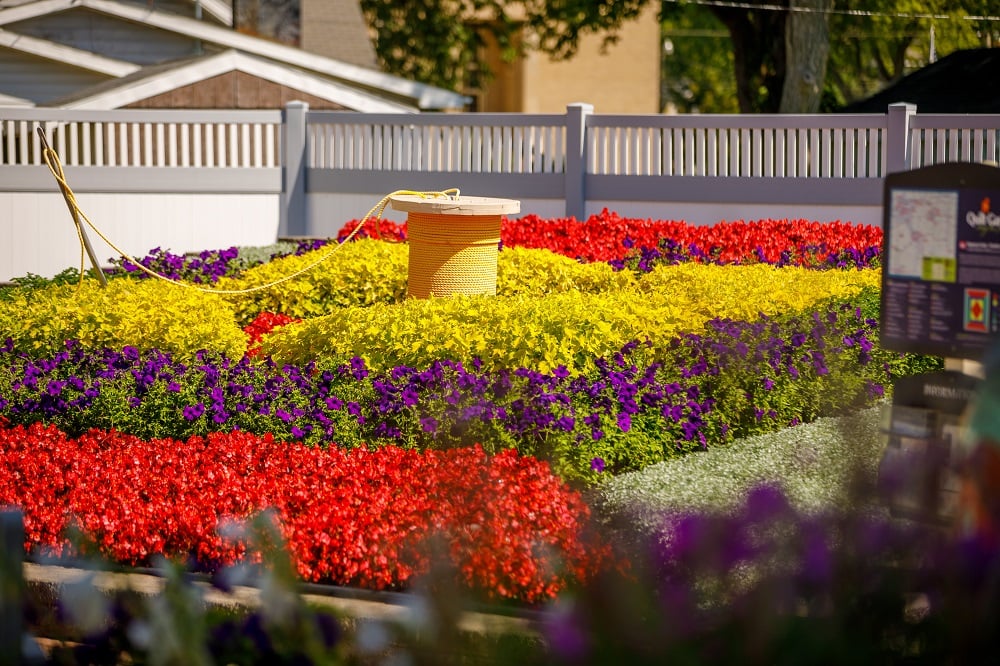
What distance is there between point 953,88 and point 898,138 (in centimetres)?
450

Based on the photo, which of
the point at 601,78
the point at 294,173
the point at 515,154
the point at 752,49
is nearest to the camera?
the point at 515,154

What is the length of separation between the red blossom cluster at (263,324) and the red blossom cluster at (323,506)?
2.57m

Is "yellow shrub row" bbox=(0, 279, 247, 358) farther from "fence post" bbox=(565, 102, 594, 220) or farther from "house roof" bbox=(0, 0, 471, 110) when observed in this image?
"house roof" bbox=(0, 0, 471, 110)

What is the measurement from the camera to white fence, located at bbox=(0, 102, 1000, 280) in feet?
46.4

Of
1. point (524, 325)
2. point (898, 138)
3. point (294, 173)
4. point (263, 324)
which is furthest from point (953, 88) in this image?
point (524, 325)

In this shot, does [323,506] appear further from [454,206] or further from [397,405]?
[454,206]

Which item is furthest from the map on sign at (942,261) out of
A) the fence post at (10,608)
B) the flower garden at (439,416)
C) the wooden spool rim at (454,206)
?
the wooden spool rim at (454,206)

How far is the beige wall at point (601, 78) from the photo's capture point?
115ft

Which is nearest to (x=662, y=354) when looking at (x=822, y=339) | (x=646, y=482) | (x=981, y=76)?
(x=822, y=339)

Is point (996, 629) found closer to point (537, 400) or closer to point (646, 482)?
point (646, 482)

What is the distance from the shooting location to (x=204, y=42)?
65.2 ft

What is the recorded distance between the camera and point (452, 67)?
30.2 m

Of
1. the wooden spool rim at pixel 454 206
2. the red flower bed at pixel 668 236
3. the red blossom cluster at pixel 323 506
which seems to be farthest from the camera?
the red flower bed at pixel 668 236

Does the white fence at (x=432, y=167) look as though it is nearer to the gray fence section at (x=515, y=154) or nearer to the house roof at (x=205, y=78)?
the gray fence section at (x=515, y=154)
